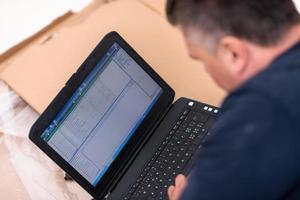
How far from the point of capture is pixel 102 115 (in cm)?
95

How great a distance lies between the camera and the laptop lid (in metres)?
0.88

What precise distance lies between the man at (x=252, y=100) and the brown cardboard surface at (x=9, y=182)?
1.60 feet

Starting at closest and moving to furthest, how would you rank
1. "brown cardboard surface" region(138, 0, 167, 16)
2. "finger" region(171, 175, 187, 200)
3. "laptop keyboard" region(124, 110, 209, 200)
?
"finger" region(171, 175, 187, 200) < "laptop keyboard" region(124, 110, 209, 200) < "brown cardboard surface" region(138, 0, 167, 16)

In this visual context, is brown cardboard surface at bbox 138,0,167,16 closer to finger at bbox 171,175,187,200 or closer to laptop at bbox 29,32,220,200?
laptop at bbox 29,32,220,200

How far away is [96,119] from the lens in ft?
3.07

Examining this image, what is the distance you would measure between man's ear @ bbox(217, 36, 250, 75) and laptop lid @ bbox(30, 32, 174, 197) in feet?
1.17

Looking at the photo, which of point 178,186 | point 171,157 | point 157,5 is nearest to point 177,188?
point 178,186

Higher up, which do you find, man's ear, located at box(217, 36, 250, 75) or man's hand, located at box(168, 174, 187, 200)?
man's ear, located at box(217, 36, 250, 75)

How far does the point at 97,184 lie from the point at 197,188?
0.39 meters

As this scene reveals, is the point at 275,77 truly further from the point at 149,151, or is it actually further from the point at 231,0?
the point at 149,151

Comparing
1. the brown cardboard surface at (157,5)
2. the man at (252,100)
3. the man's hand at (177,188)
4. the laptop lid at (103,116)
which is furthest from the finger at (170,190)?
the brown cardboard surface at (157,5)

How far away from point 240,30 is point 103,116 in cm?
43

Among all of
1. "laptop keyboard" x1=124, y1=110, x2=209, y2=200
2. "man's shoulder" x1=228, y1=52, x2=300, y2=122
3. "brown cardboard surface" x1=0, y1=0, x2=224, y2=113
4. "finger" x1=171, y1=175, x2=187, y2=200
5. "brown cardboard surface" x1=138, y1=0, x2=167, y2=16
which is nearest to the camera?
"man's shoulder" x1=228, y1=52, x2=300, y2=122

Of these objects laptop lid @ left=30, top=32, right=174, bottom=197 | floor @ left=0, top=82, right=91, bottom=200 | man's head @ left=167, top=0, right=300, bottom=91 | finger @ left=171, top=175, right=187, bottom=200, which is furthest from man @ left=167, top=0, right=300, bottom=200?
floor @ left=0, top=82, right=91, bottom=200
